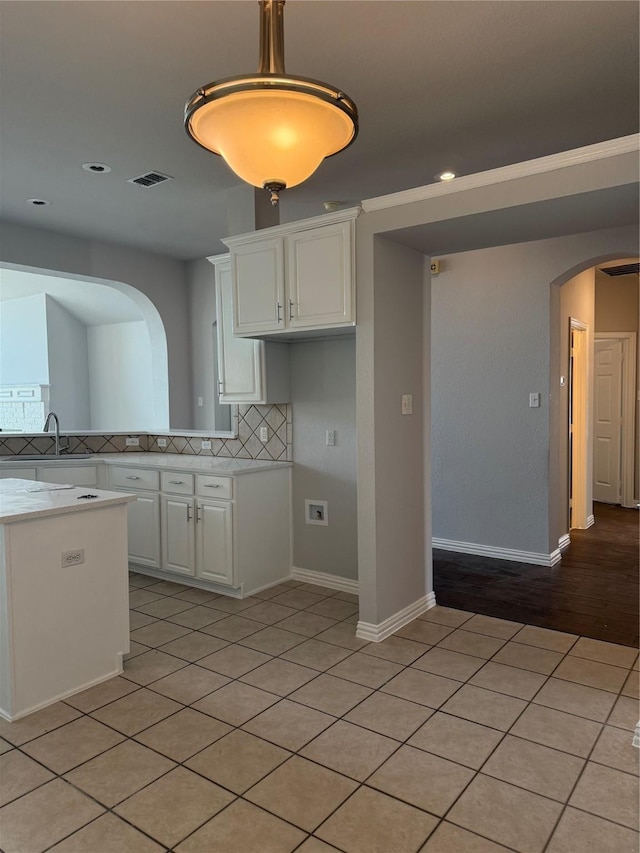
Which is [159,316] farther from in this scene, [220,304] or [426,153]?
[426,153]

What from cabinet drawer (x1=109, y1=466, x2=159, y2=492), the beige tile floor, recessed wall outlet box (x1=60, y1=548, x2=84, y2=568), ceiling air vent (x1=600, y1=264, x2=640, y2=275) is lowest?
the beige tile floor

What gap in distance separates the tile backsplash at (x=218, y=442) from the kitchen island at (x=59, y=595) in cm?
159

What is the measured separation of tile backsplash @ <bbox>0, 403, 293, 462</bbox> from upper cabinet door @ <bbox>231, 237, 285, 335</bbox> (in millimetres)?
795

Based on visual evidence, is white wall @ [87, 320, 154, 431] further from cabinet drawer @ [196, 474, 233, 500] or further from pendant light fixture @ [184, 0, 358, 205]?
pendant light fixture @ [184, 0, 358, 205]

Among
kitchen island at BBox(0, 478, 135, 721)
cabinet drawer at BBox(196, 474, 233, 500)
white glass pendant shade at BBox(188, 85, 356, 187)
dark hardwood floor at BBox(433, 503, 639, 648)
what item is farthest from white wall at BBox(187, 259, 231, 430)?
white glass pendant shade at BBox(188, 85, 356, 187)

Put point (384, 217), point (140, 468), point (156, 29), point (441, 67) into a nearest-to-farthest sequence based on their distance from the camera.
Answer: point (156, 29) < point (441, 67) < point (384, 217) < point (140, 468)

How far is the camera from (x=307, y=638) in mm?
3371

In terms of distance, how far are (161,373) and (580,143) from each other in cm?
506

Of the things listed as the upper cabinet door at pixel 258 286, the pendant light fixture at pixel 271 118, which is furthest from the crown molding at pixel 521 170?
the pendant light fixture at pixel 271 118

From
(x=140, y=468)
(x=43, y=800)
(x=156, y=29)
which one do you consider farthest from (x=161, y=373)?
(x=43, y=800)

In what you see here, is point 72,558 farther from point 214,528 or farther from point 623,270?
point 623,270

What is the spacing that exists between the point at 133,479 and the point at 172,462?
0.35 m

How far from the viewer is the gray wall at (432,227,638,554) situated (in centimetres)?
467

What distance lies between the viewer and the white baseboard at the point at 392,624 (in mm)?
3344
